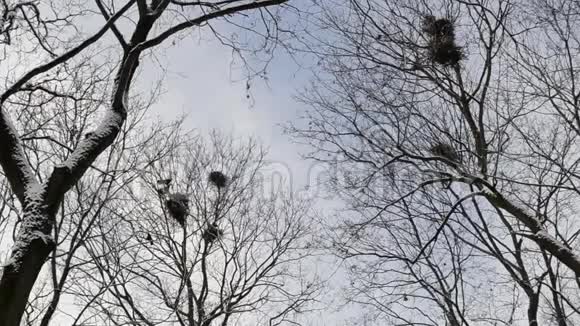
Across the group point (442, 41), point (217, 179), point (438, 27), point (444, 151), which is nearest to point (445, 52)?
point (442, 41)

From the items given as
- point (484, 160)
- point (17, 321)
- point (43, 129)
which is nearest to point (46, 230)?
point (17, 321)

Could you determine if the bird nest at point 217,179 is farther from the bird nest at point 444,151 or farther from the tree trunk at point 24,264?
the tree trunk at point 24,264

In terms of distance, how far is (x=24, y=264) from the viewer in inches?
105

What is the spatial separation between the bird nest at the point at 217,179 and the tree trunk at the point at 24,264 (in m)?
8.15

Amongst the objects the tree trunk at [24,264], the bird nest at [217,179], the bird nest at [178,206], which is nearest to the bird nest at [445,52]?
the tree trunk at [24,264]

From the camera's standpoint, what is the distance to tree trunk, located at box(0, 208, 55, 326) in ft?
8.38

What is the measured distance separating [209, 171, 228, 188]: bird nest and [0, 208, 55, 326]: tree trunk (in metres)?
8.15

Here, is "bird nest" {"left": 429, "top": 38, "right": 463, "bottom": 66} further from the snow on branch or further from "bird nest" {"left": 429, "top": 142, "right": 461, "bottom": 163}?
the snow on branch

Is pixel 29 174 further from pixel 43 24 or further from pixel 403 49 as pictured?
pixel 403 49

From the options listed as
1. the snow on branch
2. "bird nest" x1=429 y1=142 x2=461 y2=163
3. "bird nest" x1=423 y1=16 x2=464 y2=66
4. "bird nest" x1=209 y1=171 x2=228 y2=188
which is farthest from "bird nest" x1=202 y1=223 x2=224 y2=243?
the snow on branch

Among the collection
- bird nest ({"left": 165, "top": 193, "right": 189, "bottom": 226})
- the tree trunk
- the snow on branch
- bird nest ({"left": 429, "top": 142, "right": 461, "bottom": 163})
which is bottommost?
the tree trunk

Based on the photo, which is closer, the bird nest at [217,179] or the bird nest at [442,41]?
the bird nest at [442,41]

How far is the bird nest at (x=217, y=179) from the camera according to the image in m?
11.0

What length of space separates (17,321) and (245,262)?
8.73 meters
